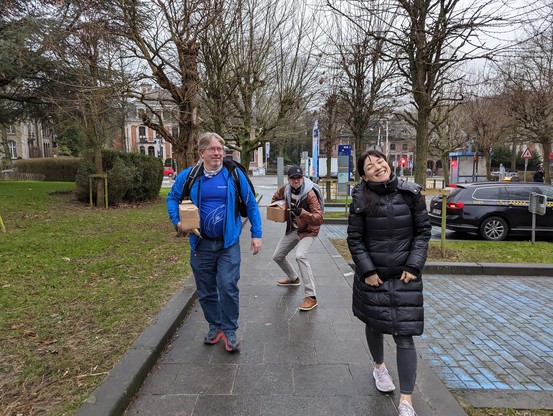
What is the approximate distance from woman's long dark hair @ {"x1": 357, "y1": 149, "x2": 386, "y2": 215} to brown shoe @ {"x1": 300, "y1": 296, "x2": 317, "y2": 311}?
2392 mm

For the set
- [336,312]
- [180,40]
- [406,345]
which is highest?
[180,40]

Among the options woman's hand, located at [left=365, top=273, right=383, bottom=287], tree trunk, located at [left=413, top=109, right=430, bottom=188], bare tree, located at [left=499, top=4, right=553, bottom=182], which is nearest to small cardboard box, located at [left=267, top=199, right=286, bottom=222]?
woman's hand, located at [left=365, top=273, right=383, bottom=287]

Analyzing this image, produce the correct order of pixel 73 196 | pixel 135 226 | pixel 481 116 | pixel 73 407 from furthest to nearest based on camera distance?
pixel 481 116, pixel 73 196, pixel 135 226, pixel 73 407

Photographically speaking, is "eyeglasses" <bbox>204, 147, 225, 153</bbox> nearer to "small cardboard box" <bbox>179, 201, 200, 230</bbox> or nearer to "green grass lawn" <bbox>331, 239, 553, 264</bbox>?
"small cardboard box" <bbox>179, 201, 200, 230</bbox>

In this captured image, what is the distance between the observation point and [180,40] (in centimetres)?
905

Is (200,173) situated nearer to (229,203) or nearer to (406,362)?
(229,203)

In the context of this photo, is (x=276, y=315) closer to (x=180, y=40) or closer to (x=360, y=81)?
(x=180, y=40)

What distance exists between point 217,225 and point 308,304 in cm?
192

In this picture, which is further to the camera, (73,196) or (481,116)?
(481,116)

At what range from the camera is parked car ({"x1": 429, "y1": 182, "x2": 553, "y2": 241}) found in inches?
403

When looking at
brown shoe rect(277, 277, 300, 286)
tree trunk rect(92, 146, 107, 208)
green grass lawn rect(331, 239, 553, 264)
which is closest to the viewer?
brown shoe rect(277, 277, 300, 286)

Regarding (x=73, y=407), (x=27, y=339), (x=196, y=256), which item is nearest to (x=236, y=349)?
(x=196, y=256)

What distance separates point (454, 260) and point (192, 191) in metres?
5.66

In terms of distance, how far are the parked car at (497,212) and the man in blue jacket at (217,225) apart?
8318mm
